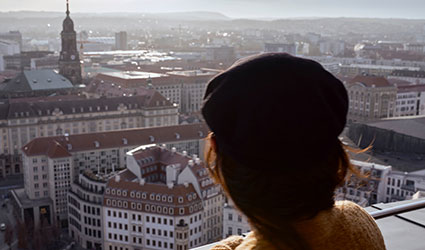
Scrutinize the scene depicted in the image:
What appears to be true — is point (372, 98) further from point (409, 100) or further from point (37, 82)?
point (37, 82)

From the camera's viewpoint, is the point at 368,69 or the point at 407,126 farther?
the point at 368,69

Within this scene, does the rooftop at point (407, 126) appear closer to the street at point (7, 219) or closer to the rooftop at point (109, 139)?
the rooftop at point (109, 139)

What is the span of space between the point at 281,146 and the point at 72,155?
14.9 m

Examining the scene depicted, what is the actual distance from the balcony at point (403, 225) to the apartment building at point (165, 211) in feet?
33.0

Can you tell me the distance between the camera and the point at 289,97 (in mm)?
781

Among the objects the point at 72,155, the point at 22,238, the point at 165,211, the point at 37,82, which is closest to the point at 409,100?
the point at 72,155

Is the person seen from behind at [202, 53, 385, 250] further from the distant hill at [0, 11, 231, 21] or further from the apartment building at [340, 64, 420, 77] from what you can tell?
the distant hill at [0, 11, 231, 21]

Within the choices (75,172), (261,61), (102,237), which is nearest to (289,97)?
(261,61)

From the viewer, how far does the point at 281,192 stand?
788 millimetres

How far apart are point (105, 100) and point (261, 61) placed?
67.2 feet

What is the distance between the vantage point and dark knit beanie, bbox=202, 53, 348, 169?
2.54 feet

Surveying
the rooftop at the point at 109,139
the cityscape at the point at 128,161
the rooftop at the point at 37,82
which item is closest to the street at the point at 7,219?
the cityscape at the point at 128,161

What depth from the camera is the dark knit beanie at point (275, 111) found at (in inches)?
30.5

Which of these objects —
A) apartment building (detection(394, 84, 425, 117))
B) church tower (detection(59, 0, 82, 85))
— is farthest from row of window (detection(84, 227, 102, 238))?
apartment building (detection(394, 84, 425, 117))
